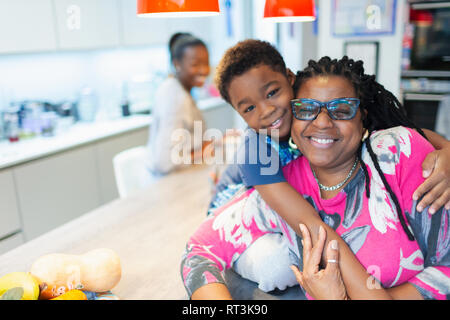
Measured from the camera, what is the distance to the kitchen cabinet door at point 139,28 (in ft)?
10.7

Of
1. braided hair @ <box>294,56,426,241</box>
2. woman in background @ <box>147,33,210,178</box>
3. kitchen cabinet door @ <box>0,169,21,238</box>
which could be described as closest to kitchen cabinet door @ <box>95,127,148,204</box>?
kitchen cabinet door @ <box>0,169,21,238</box>

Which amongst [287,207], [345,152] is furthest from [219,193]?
[345,152]

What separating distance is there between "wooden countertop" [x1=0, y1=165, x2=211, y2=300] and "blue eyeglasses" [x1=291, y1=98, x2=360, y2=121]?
0.53 metres

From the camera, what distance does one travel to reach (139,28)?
3416 mm

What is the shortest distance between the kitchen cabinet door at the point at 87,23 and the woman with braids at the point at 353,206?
2.29 metres

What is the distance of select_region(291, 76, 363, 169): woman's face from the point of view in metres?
0.88

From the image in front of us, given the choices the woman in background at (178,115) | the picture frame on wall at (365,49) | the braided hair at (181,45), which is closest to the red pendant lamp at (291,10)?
the woman in background at (178,115)

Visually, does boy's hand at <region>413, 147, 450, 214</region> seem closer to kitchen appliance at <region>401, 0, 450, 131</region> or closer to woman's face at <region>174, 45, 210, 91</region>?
woman's face at <region>174, 45, 210, 91</region>

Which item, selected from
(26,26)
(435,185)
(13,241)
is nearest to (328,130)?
(435,185)

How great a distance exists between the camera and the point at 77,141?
262 centimetres

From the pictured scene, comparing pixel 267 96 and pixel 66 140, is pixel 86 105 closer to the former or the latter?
pixel 66 140

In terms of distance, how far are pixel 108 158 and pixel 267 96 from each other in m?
2.02

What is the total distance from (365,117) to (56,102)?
8.96 feet
